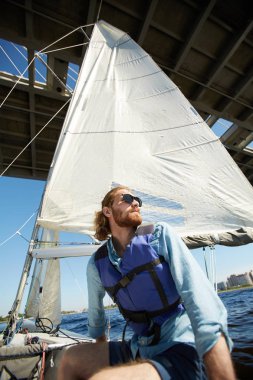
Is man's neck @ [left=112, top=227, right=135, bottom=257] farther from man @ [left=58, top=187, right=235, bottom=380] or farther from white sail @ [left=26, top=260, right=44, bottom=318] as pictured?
white sail @ [left=26, top=260, right=44, bottom=318]

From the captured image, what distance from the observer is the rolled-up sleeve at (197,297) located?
967 mm

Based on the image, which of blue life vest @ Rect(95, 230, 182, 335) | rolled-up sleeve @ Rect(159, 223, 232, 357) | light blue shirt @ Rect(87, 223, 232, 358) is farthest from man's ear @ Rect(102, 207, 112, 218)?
rolled-up sleeve @ Rect(159, 223, 232, 357)

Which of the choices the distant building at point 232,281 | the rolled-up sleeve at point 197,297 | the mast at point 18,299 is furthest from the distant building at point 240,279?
the rolled-up sleeve at point 197,297

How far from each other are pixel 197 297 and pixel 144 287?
33 cm

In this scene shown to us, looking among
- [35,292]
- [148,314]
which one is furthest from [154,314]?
[35,292]

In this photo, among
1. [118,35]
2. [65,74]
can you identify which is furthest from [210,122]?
[118,35]

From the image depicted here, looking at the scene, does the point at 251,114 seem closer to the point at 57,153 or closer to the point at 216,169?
the point at 216,169

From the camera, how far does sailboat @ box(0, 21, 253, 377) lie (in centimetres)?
272

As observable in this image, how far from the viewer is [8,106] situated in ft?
31.3

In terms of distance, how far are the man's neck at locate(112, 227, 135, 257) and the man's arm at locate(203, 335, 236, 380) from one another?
841mm

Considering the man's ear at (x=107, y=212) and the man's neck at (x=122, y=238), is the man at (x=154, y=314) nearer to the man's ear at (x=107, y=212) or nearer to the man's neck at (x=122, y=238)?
the man's neck at (x=122, y=238)


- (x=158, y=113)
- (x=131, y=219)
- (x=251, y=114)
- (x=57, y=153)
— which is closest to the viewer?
(x=131, y=219)

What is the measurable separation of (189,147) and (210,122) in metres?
9.55

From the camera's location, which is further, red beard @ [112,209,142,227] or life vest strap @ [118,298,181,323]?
red beard @ [112,209,142,227]
